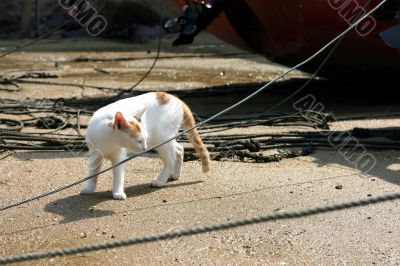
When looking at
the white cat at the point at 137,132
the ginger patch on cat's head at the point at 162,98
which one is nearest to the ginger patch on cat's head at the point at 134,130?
the white cat at the point at 137,132

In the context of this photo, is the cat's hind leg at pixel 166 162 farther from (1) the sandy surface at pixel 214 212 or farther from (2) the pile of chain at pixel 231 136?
(2) the pile of chain at pixel 231 136

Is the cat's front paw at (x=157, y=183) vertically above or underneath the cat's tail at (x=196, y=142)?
underneath

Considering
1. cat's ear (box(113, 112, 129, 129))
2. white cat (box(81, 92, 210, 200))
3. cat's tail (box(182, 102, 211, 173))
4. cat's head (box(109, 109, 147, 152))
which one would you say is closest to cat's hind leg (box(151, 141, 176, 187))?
white cat (box(81, 92, 210, 200))

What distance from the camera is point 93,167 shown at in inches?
219

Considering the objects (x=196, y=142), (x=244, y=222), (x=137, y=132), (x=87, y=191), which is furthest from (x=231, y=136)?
(x=244, y=222)

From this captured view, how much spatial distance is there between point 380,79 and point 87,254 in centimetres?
583

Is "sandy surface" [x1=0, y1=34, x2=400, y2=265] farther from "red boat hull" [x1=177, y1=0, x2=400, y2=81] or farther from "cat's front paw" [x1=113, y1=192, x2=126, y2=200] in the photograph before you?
"red boat hull" [x1=177, y1=0, x2=400, y2=81]

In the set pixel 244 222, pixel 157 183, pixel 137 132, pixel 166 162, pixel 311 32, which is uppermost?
pixel 244 222

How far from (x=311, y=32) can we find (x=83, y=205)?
429cm

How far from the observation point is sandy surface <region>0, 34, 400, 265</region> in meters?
4.60

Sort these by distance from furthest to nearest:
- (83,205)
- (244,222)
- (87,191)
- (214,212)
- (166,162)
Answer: (166,162) < (87,191) < (83,205) < (214,212) < (244,222)

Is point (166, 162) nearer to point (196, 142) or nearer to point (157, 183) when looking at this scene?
point (157, 183)

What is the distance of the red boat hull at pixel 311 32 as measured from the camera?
8.67 meters

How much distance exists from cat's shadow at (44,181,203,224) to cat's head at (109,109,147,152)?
44 centimetres
